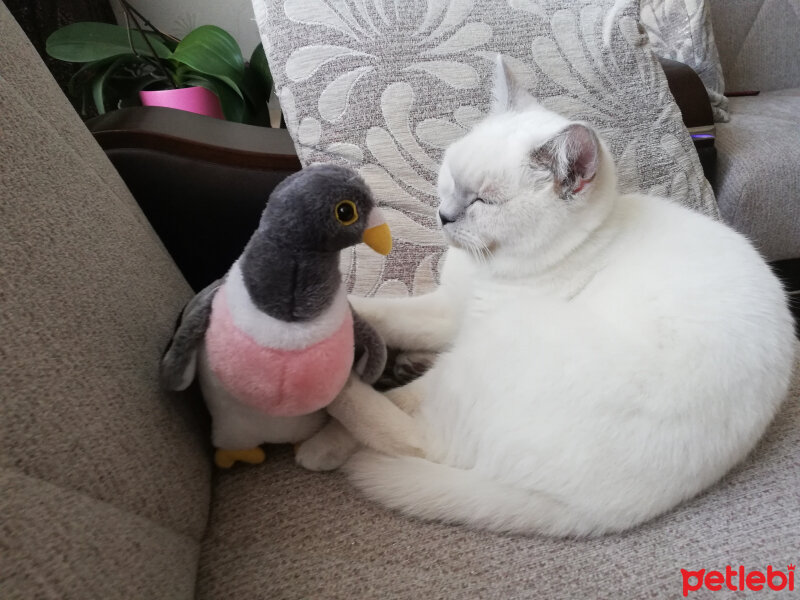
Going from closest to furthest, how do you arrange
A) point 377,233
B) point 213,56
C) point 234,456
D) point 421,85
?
point 377,233 < point 234,456 < point 421,85 < point 213,56

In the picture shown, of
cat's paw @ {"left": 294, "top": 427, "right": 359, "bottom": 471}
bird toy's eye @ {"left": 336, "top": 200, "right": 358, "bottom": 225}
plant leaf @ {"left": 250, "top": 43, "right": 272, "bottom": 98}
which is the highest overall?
bird toy's eye @ {"left": 336, "top": 200, "right": 358, "bottom": 225}

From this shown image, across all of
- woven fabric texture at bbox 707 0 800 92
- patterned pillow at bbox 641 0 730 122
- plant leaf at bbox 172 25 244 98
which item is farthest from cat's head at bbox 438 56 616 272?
woven fabric texture at bbox 707 0 800 92

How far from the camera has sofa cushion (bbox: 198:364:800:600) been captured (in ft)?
1.87

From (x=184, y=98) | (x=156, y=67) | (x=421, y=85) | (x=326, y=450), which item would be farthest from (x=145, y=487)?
(x=156, y=67)

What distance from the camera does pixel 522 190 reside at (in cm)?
75

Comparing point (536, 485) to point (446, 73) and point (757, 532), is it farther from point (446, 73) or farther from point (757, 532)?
point (446, 73)

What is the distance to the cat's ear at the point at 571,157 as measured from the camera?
2.26 ft

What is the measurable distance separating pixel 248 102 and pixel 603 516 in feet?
4.23

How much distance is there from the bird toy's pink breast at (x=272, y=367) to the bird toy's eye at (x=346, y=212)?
0.12 meters

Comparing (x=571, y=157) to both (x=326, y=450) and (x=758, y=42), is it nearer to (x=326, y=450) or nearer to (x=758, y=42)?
(x=326, y=450)

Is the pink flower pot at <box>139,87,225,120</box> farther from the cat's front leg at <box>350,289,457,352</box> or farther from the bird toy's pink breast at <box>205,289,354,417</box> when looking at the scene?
the bird toy's pink breast at <box>205,289,354,417</box>

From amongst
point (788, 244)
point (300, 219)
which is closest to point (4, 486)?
point (300, 219)

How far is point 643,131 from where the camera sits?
39.7 inches

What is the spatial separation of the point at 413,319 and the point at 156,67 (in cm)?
102
